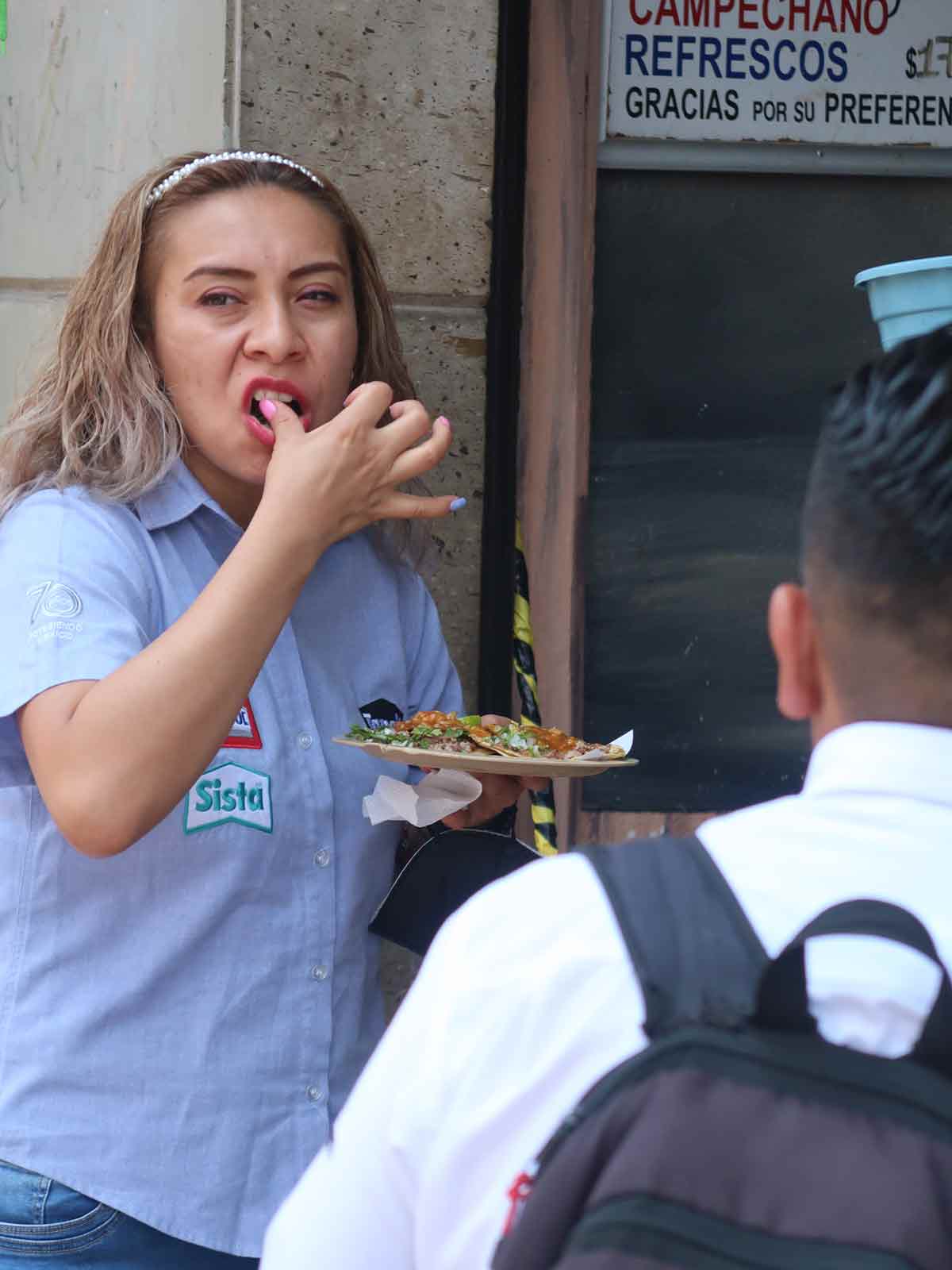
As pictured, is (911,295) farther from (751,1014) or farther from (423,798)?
(751,1014)

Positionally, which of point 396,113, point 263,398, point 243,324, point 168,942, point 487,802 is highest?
point 396,113

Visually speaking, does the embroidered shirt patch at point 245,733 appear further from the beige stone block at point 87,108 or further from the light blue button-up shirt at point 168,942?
the beige stone block at point 87,108

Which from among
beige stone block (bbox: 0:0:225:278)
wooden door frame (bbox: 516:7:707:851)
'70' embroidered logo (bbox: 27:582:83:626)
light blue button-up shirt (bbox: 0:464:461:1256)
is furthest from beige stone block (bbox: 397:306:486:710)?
'70' embroidered logo (bbox: 27:582:83:626)

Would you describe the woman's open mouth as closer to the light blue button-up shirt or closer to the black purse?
the light blue button-up shirt

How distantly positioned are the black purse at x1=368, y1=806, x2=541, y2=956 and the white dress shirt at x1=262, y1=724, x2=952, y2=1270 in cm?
115

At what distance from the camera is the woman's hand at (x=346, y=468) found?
2.16m

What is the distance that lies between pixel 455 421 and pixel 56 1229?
2200mm

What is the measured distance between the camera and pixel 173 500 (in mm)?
2350

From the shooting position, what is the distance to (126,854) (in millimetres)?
2135

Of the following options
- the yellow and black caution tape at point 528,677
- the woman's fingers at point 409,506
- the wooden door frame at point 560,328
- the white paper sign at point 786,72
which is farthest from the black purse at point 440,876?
the white paper sign at point 786,72

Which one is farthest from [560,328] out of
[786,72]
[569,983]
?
[569,983]

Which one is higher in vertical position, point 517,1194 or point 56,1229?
point 517,1194

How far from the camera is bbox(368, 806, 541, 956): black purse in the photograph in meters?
2.38

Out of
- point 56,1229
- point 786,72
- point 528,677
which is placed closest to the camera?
point 56,1229
